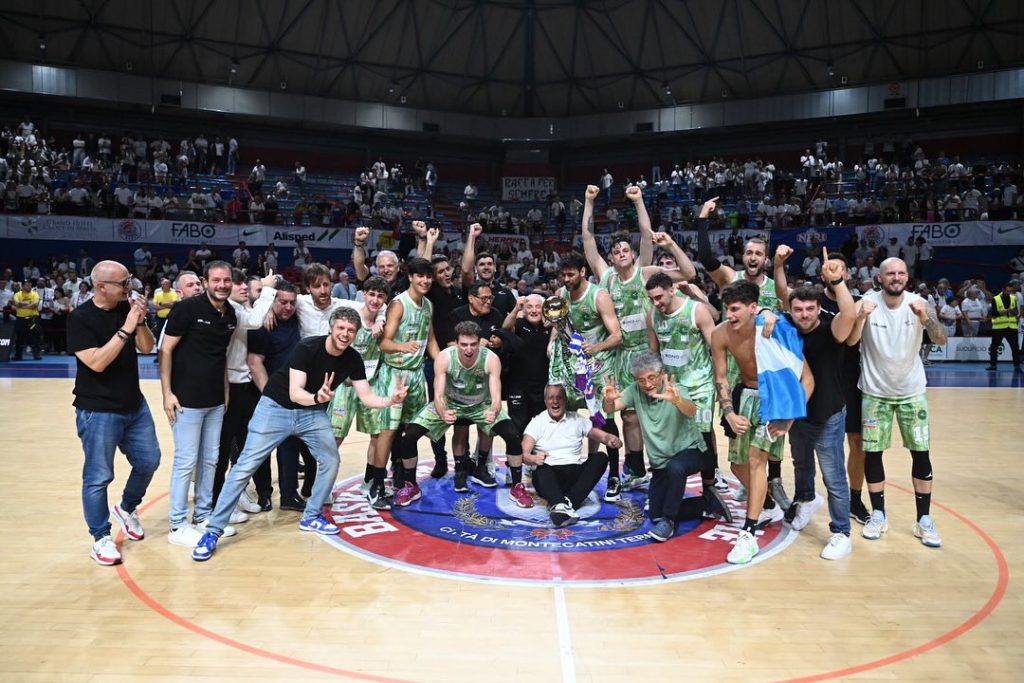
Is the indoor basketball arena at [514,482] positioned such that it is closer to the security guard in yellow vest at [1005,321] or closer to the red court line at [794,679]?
the red court line at [794,679]

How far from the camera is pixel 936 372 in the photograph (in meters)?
17.4

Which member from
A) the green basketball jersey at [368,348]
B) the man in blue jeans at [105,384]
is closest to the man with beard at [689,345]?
the green basketball jersey at [368,348]

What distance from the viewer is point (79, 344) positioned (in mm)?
5293

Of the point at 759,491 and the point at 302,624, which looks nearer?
the point at 302,624

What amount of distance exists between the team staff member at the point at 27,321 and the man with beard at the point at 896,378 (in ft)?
62.4

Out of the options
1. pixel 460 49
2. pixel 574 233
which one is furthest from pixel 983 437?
pixel 460 49

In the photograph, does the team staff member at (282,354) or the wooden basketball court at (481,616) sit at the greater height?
the team staff member at (282,354)

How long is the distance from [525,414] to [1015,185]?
22.6 meters

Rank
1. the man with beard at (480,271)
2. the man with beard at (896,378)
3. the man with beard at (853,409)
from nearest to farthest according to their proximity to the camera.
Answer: the man with beard at (896,378) → the man with beard at (853,409) → the man with beard at (480,271)

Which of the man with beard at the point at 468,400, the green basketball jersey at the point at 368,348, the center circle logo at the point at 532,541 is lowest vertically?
the center circle logo at the point at 532,541

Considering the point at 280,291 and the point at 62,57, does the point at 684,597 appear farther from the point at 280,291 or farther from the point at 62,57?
the point at 62,57

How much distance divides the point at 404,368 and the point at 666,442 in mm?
2534

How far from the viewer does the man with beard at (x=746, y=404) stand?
573 centimetres

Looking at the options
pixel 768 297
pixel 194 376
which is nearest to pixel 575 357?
pixel 768 297
